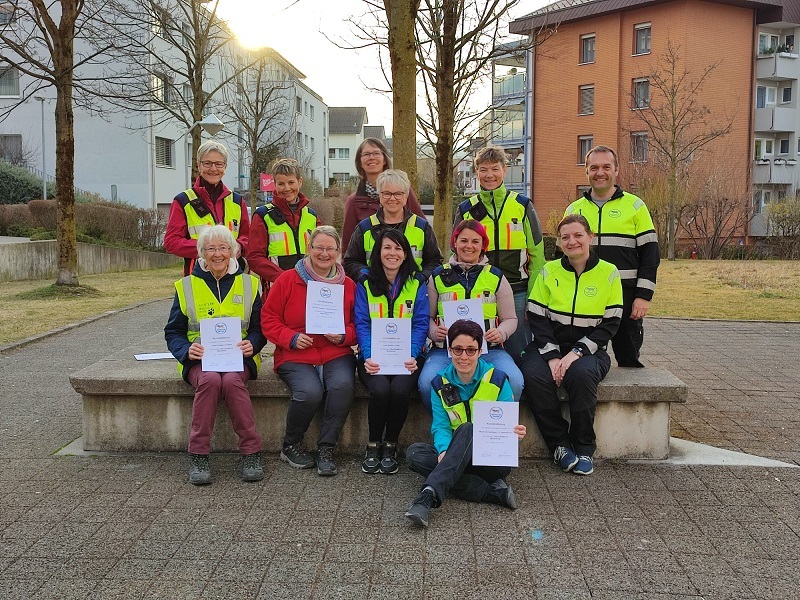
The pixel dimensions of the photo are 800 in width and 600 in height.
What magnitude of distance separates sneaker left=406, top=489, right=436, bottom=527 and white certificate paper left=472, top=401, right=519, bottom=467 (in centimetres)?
39

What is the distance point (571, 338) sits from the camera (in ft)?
18.7

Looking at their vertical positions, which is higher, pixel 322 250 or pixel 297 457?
pixel 322 250

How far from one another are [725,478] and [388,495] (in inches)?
87.1

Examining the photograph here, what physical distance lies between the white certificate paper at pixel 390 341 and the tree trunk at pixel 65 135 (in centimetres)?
1276

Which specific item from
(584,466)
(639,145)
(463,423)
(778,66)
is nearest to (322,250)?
(463,423)

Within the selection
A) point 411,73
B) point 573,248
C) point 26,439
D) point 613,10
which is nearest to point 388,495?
point 573,248

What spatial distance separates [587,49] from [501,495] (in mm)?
44619

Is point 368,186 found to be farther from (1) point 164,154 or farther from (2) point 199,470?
(1) point 164,154

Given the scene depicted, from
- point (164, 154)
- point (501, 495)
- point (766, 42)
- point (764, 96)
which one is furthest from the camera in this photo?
point (764, 96)

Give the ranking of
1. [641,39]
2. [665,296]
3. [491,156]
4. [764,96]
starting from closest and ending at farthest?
[491,156] < [665,296] < [641,39] < [764,96]

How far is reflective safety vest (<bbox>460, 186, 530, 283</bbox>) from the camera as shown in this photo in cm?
615

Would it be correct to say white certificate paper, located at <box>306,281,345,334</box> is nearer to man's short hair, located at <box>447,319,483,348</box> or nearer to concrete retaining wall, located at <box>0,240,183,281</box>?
man's short hair, located at <box>447,319,483,348</box>

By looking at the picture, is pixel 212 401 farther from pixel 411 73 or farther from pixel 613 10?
pixel 613 10

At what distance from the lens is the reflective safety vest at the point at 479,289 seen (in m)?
5.66
